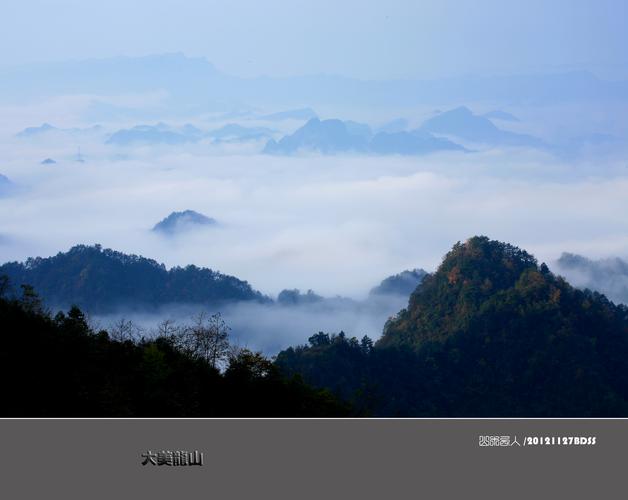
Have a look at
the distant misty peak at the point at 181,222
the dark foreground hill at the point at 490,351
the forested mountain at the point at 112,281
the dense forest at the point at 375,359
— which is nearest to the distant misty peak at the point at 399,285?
the forested mountain at the point at 112,281

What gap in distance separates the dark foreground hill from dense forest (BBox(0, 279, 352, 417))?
668 cm

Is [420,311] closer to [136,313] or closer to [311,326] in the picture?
[311,326]

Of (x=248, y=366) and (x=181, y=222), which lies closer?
(x=248, y=366)

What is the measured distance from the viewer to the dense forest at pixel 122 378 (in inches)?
396

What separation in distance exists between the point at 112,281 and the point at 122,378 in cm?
2532

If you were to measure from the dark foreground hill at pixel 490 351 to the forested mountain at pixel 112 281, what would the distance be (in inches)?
465

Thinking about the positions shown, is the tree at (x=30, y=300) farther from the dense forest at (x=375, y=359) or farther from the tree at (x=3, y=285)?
the tree at (x=3, y=285)

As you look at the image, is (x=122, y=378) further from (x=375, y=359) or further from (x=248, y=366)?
(x=375, y=359)

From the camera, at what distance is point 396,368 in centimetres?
2425

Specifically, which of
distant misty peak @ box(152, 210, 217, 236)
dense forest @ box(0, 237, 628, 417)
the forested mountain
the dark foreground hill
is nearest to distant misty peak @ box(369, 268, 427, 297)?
the forested mountain

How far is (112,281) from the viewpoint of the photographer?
36031 millimetres

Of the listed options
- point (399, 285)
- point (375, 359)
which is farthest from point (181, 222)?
point (375, 359)

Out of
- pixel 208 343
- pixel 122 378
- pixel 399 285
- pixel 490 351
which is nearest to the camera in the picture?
pixel 122 378

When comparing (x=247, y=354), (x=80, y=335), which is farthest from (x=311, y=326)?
(x=80, y=335)
